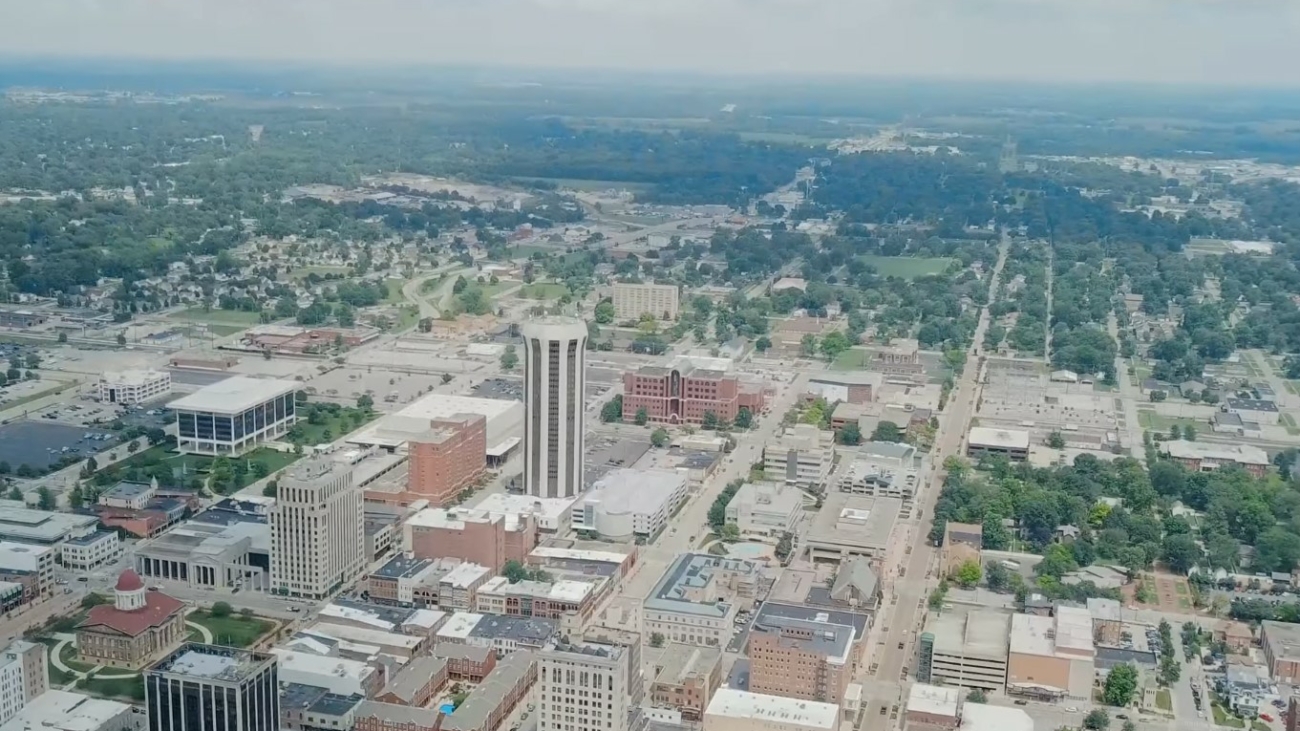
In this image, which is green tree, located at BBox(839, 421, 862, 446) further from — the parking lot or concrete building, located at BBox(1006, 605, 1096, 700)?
the parking lot

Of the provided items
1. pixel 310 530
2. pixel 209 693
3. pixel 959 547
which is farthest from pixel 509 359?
pixel 209 693

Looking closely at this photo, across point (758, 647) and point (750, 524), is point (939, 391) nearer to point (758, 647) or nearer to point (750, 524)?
point (750, 524)

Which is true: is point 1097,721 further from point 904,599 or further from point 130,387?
point 130,387

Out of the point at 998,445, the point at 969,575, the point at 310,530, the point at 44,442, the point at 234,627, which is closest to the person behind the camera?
the point at 234,627

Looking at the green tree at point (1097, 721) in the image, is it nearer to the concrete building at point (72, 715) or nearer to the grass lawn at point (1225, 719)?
the grass lawn at point (1225, 719)

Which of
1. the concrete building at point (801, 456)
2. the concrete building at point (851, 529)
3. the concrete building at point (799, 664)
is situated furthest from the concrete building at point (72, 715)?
the concrete building at point (801, 456)

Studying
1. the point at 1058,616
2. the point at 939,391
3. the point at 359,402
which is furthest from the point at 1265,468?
the point at 359,402
